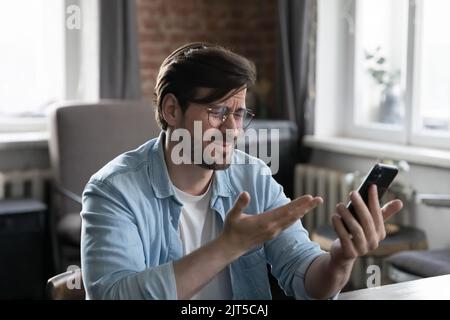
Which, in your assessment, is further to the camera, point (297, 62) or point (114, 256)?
point (297, 62)

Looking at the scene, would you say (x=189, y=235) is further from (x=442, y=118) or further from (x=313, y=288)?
(x=442, y=118)

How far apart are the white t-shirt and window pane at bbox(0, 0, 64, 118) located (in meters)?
2.55

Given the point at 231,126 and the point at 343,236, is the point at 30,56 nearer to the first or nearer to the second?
the point at 231,126

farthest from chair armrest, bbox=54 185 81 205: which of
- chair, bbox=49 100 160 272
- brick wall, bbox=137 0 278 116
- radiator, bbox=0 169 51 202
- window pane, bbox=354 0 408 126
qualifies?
window pane, bbox=354 0 408 126

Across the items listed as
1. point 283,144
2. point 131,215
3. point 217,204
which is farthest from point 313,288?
point 283,144

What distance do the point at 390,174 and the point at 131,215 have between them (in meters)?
0.49

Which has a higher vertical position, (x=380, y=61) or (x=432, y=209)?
(x=380, y=61)

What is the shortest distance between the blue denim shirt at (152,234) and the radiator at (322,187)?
1916mm

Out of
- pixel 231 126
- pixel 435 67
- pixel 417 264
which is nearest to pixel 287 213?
pixel 231 126

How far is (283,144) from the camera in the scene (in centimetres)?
384

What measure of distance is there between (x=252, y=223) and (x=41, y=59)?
10.0 feet

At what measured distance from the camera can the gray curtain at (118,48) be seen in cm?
373

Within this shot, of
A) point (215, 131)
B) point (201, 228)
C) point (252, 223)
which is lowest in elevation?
point (201, 228)

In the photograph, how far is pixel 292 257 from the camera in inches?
59.1
